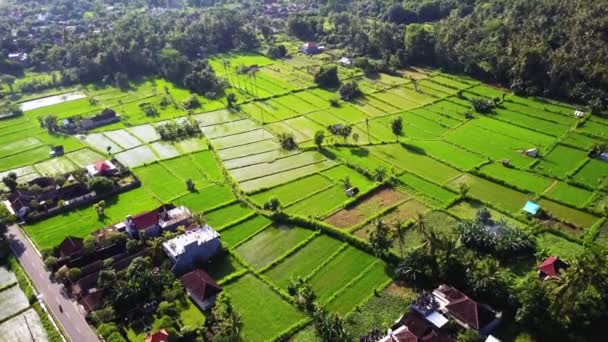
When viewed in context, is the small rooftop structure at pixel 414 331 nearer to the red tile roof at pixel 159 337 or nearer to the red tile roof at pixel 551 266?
the red tile roof at pixel 551 266

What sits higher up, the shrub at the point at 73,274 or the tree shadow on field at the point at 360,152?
the shrub at the point at 73,274

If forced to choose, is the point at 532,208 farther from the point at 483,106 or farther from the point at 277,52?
the point at 277,52

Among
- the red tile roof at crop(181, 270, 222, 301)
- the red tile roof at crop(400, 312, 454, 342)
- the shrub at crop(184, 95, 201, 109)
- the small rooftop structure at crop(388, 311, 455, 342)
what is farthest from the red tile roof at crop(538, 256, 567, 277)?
the shrub at crop(184, 95, 201, 109)

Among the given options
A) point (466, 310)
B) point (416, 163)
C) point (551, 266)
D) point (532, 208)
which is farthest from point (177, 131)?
point (551, 266)

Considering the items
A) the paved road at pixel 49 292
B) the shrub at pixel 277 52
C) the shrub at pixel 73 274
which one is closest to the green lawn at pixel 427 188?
the shrub at pixel 73 274

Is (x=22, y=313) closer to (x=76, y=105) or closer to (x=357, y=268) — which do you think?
(x=357, y=268)

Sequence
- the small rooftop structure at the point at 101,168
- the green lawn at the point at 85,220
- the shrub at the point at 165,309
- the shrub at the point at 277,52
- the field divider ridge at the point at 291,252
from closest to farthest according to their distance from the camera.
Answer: the shrub at the point at 165,309 < the field divider ridge at the point at 291,252 < the green lawn at the point at 85,220 < the small rooftop structure at the point at 101,168 < the shrub at the point at 277,52

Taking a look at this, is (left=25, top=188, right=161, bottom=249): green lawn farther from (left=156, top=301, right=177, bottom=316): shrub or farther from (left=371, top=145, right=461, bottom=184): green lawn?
(left=371, top=145, right=461, bottom=184): green lawn
